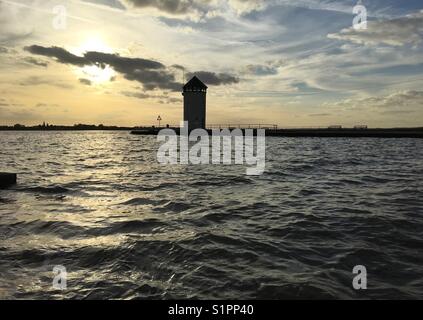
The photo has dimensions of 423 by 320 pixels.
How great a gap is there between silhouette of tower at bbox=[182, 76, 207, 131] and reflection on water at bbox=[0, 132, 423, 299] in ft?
187

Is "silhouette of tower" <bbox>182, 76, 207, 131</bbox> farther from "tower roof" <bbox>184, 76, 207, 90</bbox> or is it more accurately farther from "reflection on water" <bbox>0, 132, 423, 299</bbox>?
"reflection on water" <bbox>0, 132, 423, 299</bbox>

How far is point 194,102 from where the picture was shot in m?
71.4

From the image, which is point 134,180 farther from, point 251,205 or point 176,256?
point 176,256

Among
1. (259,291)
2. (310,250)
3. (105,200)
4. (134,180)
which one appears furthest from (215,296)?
(134,180)

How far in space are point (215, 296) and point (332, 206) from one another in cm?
736

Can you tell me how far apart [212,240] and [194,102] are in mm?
64700

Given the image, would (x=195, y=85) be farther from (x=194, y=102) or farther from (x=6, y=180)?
(x=6, y=180)

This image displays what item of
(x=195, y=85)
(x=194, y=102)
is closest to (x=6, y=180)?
(x=194, y=102)

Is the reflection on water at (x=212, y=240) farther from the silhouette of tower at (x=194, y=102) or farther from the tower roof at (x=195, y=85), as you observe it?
the tower roof at (x=195, y=85)

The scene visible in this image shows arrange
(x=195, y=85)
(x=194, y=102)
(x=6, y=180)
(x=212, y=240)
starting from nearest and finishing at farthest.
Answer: (x=212, y=240), (x=6, y=180), (x=195, y=85), (x=194, y=102)

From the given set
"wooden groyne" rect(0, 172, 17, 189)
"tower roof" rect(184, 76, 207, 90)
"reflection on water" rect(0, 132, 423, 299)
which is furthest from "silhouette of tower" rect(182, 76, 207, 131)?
"reflection on water" rect(0, 132, 423, 299)

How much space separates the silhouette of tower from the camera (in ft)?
233

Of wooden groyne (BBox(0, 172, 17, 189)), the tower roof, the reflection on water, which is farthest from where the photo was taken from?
the tower roof
